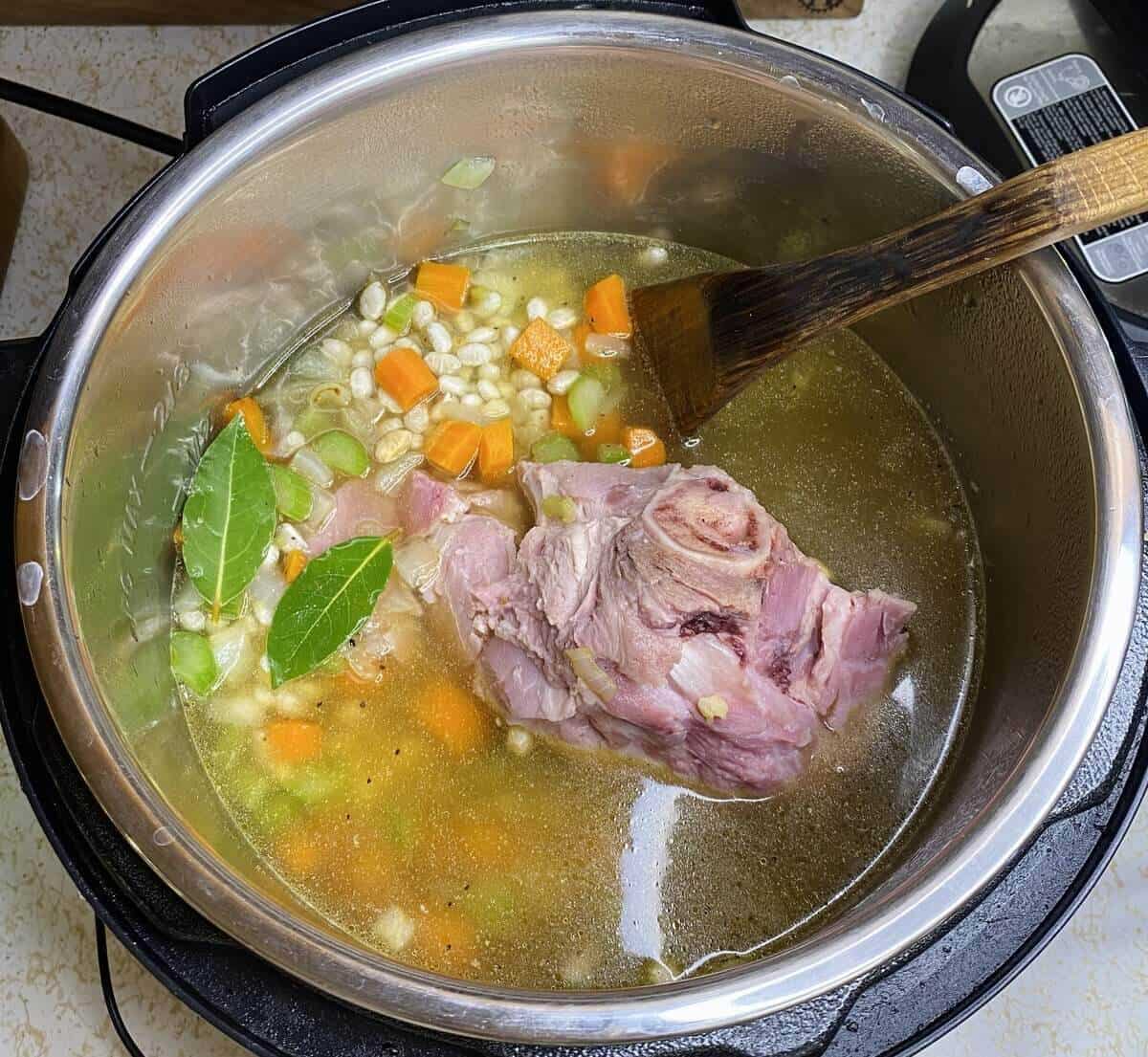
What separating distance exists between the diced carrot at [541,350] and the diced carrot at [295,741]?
0.57 metres

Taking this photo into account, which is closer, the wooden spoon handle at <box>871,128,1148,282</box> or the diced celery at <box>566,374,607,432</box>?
the wooden spoon handle at <box>871,128,1148,282</box>

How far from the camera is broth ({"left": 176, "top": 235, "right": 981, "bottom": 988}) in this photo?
4.22ft

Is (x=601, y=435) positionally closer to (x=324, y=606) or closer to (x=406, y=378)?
(x=406, y=378)

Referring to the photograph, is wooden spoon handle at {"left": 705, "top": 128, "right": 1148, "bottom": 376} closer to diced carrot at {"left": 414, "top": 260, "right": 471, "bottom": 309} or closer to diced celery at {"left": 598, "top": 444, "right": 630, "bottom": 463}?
diced celery at {"left": 598, "top": 444, "right": 630, "bottom": 463}

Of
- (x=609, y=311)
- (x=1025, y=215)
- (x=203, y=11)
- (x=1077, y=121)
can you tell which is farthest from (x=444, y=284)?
(x=1077, y=121)

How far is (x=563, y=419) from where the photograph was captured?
1.54 metres

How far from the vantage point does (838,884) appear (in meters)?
1.31

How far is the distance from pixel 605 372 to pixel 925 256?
20.5 inches

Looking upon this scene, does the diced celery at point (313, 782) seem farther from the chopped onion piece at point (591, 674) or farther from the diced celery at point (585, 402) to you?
the diced celery at point (585, 402)

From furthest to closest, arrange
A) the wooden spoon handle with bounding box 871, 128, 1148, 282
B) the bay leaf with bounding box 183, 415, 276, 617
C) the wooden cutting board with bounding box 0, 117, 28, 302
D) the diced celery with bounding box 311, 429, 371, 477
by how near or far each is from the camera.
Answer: the wooden cutting board with bounding box 0, 117, 28, 302 → the diced celery with bounding box 311, 429, 371, 477 → the bay leaf with bounding box 183, 415, 276, 617 → the wooden spoon handle with bounding box 871, 128, 1148, 282

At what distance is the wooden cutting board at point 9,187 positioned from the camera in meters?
1.60

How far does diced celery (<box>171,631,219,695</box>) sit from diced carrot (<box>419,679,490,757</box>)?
278 millimetres

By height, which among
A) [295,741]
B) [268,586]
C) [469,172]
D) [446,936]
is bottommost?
[446,936]

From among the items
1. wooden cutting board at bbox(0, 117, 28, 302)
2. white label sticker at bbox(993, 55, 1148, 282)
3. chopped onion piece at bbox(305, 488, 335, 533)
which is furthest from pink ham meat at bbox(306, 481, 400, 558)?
white label sticker at bbox(993, 55, 1148, 282)
